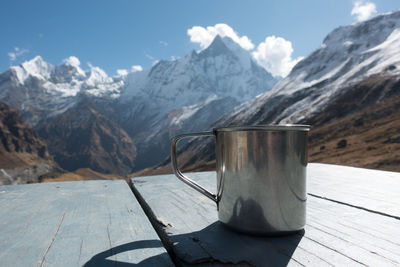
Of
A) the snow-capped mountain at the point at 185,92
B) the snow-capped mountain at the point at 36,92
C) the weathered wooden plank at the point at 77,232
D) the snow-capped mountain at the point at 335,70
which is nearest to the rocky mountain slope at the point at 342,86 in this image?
the snow-capped mountain at the point at 335,70

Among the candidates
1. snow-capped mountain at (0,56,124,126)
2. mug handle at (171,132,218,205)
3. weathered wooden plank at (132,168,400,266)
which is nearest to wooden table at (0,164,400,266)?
weathered wooden plank at (132,168,400,266)

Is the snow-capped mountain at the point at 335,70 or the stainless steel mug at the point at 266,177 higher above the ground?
the snow-capped mountain at the point at 335,70

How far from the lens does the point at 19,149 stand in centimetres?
6316

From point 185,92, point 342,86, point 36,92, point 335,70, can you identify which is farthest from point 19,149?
point 36,92

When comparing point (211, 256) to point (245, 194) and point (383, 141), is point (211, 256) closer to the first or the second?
point (245, 194)

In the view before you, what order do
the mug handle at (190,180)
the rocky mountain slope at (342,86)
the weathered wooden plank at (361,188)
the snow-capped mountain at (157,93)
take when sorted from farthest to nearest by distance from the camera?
the snow-capped mountain at (157,93) → the rocky mountain slope at (342,86) → the weathered wooden plank at (361,188) → the mug handle at (190,180)

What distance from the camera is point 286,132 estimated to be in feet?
2.38

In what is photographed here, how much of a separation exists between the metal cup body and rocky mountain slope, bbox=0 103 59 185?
5496cm

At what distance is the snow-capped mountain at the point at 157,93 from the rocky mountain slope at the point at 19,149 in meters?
47.6

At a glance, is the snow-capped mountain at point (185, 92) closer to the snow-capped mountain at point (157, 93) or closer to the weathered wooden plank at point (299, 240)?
the snow-capped mountain at point (157, 93)

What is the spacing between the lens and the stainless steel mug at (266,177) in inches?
28.4

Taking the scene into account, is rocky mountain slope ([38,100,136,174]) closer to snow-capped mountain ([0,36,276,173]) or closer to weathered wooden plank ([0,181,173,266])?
snow-capped mountain ([0,36,276,173])

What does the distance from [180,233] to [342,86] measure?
41039 mm

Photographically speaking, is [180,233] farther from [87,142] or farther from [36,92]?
[36,92]
